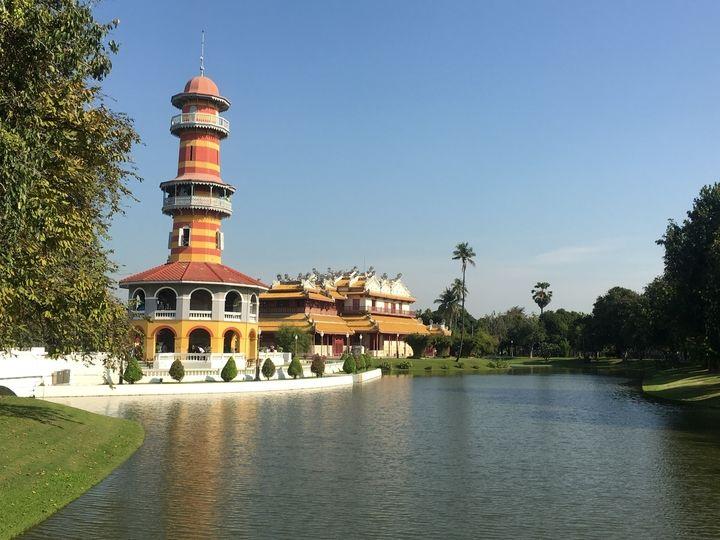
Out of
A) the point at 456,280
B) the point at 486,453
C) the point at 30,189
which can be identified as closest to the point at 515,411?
the point at 486,453

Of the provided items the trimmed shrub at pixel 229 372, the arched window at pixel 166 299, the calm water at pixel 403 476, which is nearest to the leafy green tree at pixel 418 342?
the arched window at pixel 166 299

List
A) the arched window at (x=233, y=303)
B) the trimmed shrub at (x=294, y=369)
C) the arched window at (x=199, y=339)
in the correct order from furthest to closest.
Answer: the arched window at (x=233, y=303), the arched window at (x=199, y=339), the trimmed shrub at (x=294, y=369)

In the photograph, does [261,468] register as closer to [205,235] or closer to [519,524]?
[519,524]

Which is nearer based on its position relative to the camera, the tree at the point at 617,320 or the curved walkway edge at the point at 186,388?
the curved walkway edge at the point at 186,388

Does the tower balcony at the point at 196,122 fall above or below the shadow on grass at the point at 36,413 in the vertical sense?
above

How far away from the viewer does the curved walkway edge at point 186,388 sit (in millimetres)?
39688

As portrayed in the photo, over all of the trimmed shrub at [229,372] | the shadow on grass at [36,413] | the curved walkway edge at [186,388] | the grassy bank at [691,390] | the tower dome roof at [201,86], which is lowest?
the grassy bank at [691,390]

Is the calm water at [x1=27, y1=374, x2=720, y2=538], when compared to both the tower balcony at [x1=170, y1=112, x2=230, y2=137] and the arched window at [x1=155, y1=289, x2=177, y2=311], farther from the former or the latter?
the tower balcony at [x1=170, y1=112, x2=230, y2=137]

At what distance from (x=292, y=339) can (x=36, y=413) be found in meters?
46.8

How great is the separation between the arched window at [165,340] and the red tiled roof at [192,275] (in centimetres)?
486

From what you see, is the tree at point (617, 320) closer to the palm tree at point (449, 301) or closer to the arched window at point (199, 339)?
the palm tree at point (449, 301)

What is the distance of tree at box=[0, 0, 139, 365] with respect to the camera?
12.8m

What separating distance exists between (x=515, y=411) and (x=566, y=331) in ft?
334

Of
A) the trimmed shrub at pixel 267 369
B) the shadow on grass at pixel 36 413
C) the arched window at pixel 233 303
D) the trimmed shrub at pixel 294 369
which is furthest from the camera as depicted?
the arched window at pixel 233 303
